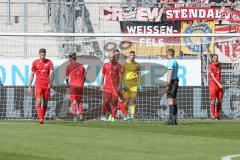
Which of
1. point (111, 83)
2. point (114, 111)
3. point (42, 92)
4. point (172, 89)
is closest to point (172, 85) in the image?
point (172, 89)

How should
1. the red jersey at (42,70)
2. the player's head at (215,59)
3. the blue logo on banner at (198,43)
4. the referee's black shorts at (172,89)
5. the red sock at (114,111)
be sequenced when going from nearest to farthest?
the referee's black shorts at (172,89), the red jersey at (42,70), the red sock at (114,111), the player's head at (215,59), the blue logo on banner at (198,43)

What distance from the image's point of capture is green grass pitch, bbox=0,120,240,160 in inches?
480

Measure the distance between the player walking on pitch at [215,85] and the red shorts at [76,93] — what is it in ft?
12.9

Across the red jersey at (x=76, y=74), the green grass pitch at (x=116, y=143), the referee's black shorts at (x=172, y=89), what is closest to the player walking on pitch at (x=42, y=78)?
the red jersey at (x=76, y=74)

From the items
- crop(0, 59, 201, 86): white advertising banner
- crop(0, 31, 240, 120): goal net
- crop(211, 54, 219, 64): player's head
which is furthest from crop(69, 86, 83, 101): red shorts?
crop(211, 54, 219, 64): player's head

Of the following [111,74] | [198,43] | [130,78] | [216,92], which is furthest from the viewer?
[198,43]

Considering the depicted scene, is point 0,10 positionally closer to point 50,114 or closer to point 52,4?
point 52,4

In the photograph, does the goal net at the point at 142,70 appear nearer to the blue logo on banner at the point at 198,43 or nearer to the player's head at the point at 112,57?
the blue logo on banner at the point at 198,43

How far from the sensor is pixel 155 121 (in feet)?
74.7

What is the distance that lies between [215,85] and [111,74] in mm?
3269

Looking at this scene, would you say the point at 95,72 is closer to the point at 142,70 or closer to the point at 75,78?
the point at 75,78

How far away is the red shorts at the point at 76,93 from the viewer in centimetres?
2306

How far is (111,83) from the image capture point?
22969 millimetres

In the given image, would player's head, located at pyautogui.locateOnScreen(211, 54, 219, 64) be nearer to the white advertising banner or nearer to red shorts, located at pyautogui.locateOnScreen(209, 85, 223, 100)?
the white advertising banner
